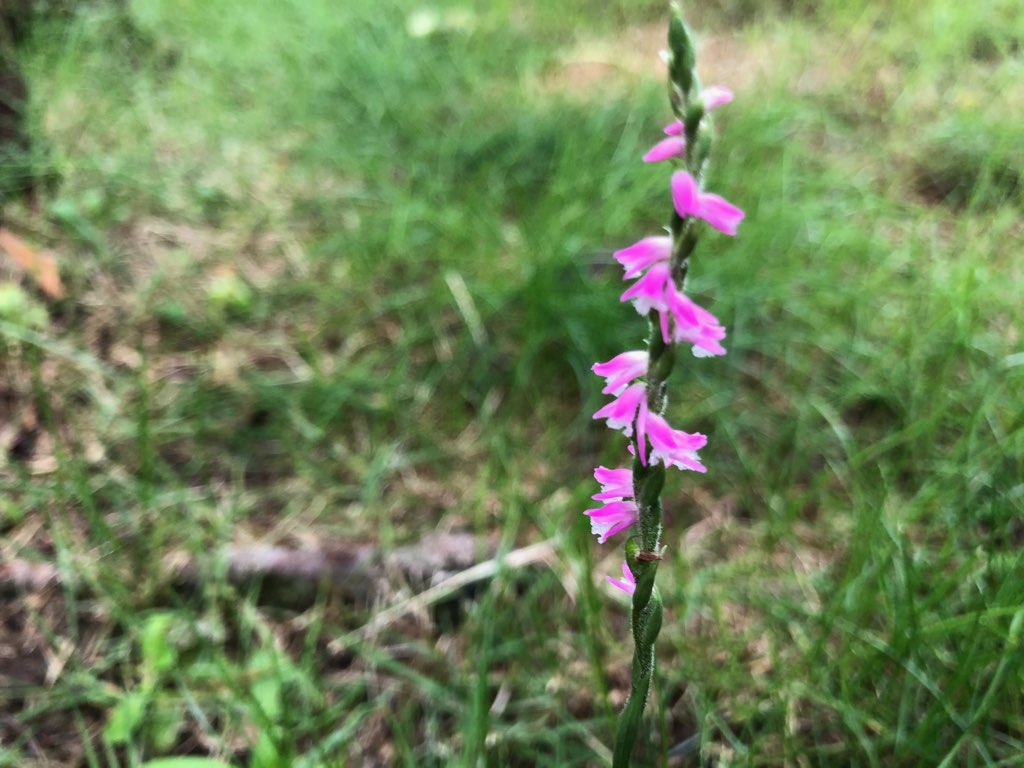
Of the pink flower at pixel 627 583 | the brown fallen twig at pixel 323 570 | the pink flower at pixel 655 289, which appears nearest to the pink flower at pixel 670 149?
the pink flower at pixel 655 289

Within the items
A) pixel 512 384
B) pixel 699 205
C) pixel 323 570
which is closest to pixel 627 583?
pixel 699 205

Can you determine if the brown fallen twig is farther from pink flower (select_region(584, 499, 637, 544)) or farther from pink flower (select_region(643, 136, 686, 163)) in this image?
pink flower (select_region(643, 136, 686, 163))

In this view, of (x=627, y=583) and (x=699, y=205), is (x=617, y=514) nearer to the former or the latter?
(x=627, y=583)

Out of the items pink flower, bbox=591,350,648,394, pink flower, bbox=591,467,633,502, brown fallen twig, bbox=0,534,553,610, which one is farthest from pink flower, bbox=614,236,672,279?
brown fallen twig, bbox=0,534,553,610

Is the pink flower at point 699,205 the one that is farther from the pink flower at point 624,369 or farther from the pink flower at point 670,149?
the pink flower at point 624,369

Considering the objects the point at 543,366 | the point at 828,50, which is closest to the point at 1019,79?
the point at 828,50
